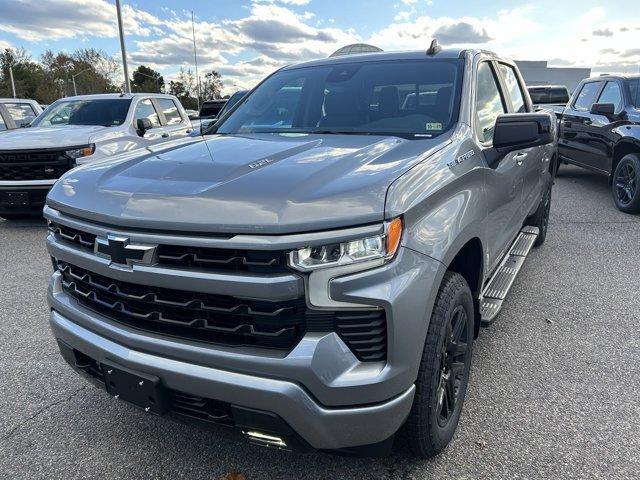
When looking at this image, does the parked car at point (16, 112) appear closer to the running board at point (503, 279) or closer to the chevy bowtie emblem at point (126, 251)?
the chevy bowtie emblem at point (126, 251)

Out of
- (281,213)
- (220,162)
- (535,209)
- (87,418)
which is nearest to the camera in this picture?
(281,213)

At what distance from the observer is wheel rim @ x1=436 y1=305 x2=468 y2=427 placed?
89.4 inches

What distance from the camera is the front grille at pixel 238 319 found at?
1.75 m

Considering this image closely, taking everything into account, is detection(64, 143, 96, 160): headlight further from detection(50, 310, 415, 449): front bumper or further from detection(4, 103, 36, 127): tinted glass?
detection(50, 310, 415, 449): front bumper

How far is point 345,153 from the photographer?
7.56ft

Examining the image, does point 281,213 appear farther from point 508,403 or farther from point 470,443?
point 508,403

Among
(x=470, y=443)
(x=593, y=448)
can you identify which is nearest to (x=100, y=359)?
(x=470, y=443)

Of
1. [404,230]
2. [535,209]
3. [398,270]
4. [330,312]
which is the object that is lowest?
[535,209]

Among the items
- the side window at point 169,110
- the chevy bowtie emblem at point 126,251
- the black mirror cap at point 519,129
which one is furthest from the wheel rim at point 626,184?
the side window at point 169,110

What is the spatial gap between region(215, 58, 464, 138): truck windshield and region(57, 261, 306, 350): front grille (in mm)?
1386

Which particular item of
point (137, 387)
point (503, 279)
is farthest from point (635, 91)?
point (137, 387)

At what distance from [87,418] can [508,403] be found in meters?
2.31

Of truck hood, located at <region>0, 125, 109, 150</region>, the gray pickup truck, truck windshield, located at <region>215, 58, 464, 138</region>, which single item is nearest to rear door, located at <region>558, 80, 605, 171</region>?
truck windshield, located at <region>215, 58, 464, 138</region>

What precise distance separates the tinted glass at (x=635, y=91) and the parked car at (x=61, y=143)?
252 inches
